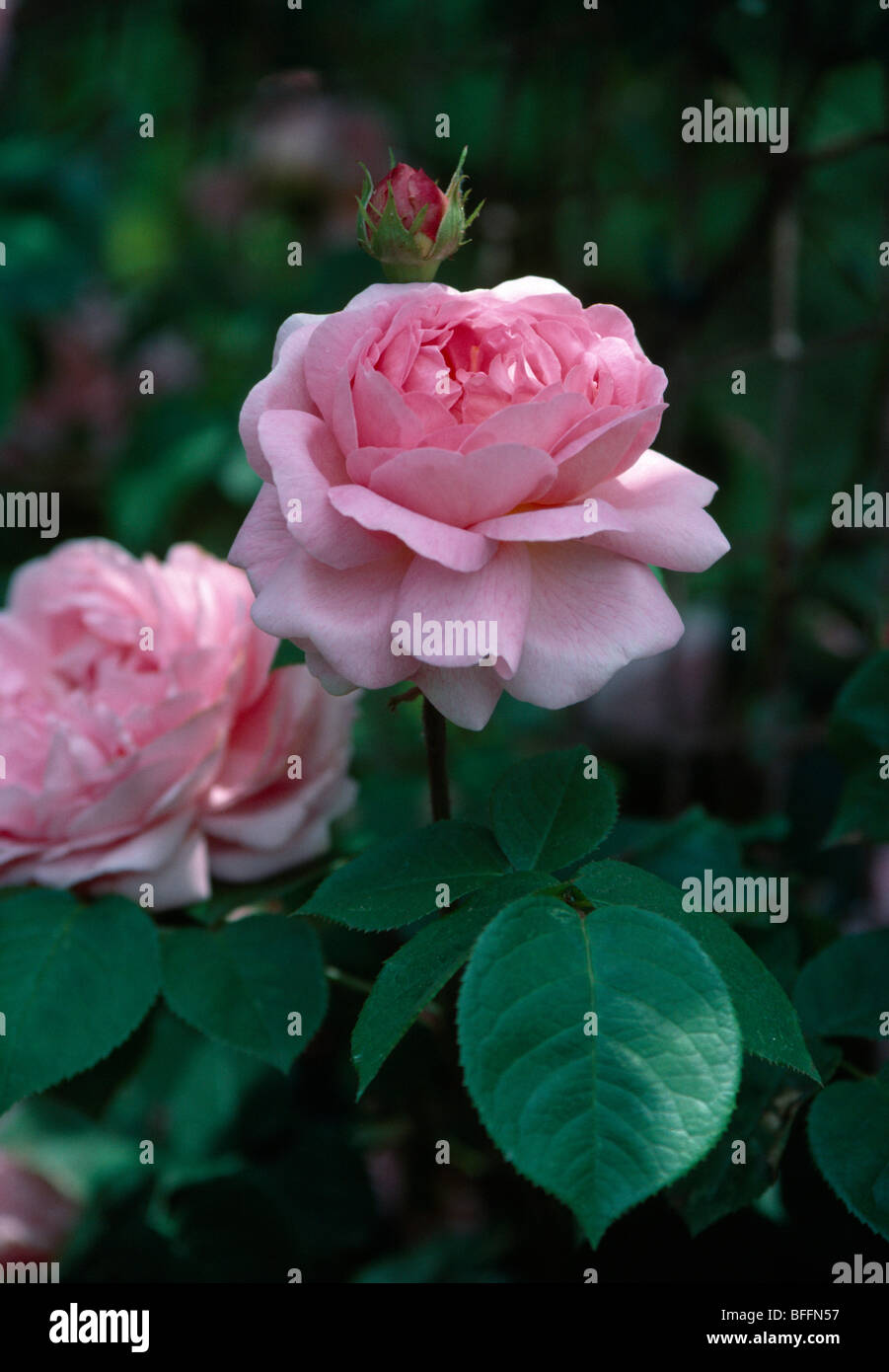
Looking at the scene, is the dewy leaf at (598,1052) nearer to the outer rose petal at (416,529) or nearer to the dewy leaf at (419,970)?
the dewy leaf at (419,970)

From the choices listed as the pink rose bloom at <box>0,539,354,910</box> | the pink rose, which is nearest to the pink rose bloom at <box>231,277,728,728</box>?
the pink rose bloom at <box>0,539,354,910</box>

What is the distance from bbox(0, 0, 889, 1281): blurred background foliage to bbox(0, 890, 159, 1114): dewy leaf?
10cm

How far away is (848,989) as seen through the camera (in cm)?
Result: 54

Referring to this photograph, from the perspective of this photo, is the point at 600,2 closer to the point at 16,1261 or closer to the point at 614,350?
the point at 614,350

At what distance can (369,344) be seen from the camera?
442mm

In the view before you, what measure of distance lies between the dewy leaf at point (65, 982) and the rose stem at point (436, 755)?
0.15 meters

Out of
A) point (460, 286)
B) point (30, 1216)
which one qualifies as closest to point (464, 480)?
point (30, 1216)

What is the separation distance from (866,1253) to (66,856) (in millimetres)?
436

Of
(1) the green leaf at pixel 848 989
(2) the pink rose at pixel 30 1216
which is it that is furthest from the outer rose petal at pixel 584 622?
(2) the pink rose at pixel 30 1216

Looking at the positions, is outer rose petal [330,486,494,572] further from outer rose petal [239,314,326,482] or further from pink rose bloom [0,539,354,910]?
pink rose bloom [0,539,354,910]

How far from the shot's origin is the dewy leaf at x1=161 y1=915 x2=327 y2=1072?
0.52 meters

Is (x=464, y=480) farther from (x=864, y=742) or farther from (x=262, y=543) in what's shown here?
(x=864, y=742)
